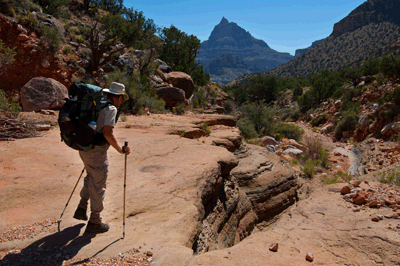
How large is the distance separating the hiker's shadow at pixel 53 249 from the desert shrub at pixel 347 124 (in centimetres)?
2080

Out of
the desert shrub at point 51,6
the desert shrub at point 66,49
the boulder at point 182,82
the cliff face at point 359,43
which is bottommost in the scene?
the boulder at point 182,82

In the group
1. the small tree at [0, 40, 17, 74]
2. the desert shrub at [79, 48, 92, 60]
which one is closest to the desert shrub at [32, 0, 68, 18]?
the desert shrub at [79, 48, 92, 60]

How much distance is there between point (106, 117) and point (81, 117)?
0.28 metres

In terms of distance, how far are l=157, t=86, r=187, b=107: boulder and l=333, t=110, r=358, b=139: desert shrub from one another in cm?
1321

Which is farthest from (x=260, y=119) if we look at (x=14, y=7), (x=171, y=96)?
(x=14, y=7)

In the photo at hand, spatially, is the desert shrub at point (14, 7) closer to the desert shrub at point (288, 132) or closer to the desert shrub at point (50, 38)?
the desert shrub at point (50, 38)

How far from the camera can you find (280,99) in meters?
40.7

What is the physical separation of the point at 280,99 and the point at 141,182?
130 feet

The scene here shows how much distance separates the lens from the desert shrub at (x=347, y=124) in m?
18.7

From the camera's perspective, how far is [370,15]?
273 ft

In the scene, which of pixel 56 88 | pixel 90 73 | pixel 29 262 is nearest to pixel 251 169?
pixel 29 262

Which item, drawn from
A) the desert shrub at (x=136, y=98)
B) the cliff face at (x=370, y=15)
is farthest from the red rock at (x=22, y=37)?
the cliff face at (x=370, y=15)

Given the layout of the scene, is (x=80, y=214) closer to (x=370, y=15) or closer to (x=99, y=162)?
(x=99, y=162)

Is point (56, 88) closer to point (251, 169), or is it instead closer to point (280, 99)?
point (251, 169)
